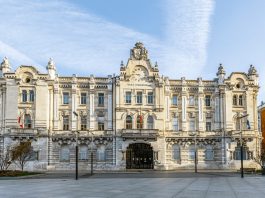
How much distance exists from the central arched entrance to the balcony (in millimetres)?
2107

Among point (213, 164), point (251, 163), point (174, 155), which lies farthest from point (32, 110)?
point (251, 163)

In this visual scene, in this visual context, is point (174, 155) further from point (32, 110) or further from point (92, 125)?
point (32, 110)

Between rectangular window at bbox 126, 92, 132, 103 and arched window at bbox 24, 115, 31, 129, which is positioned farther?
rectangular window at bbox 126, 92, 132, 103

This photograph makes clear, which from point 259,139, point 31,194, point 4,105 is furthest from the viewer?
point 259,139

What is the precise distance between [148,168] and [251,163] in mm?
19220

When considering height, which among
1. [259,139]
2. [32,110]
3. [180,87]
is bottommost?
[259,139]

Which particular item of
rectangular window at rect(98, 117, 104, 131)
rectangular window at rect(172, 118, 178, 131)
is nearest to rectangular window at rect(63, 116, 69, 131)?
rectangular window at rect(98, 117, 104, 131)

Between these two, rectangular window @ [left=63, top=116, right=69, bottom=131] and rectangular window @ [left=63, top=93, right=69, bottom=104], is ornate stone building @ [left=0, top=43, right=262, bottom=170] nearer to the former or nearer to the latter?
rectangular window @ [left=63, top=116, right=69, bottom=131]

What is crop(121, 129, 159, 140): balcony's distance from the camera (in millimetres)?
57181

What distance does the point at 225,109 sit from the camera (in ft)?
202

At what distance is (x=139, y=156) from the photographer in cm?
5881

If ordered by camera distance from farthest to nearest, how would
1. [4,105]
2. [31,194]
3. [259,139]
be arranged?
[259,139]
[4,105]
[31,194]

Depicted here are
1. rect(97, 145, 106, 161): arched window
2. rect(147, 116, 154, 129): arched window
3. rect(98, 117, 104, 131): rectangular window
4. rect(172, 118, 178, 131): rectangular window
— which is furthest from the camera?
rect(172, 118, 178, 131): rectangular window

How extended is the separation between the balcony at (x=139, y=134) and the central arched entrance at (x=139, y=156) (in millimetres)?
2107
